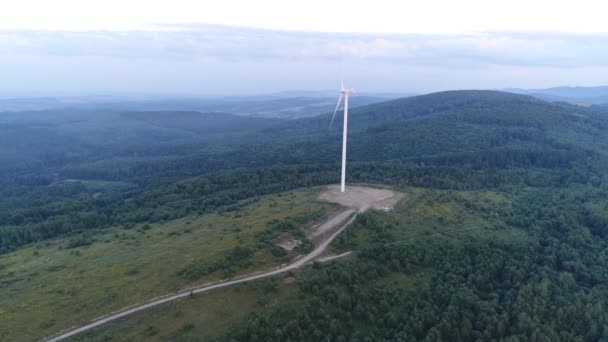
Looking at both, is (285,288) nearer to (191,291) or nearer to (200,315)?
(200,315)

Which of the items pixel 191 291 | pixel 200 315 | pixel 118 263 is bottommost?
pixel 118 263

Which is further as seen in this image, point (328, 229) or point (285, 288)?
point (328, 229)

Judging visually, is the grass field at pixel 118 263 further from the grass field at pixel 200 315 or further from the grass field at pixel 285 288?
the grass field at pixel 285 288

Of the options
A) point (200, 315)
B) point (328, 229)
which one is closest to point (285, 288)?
point (200, 315)

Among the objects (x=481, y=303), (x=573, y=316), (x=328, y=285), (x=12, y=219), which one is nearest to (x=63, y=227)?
(x=12, y=219)

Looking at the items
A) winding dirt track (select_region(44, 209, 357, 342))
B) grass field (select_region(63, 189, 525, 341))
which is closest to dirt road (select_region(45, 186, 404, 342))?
Answer: winding dirt track (select_region(44, 209, 357, 342))
